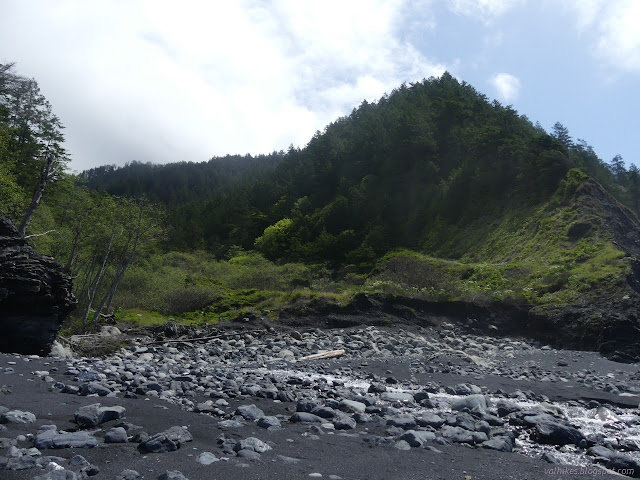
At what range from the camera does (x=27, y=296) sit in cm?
941

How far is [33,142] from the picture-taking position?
3238 centimetres

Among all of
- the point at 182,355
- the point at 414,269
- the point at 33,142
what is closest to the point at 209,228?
the point at 33,142

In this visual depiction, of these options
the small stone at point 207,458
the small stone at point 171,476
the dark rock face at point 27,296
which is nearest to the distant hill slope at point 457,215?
the dark rock face at point 27,296

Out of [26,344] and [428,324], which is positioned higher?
[428,324]

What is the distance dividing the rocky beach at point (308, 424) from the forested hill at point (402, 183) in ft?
106

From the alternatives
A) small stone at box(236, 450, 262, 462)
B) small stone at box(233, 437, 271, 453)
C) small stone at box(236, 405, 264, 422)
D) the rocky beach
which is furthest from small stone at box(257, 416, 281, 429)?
small stone at box(236, 450, 262, 462)

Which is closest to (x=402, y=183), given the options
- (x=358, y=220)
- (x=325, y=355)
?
(x=358, y=220)

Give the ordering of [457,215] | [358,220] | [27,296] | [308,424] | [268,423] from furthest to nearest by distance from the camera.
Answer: [358,220] → [457,215] → [27,296] → [308,424] → [268,423]

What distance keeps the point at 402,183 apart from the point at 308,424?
2194 inches

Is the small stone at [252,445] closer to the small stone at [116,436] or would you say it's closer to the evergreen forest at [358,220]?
the small stone at [116,436]

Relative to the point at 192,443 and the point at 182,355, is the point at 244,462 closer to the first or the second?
the point at 192,443

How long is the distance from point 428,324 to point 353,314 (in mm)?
3635

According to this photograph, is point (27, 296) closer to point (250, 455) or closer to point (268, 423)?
point (268, 423)

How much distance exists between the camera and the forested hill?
149 ft
